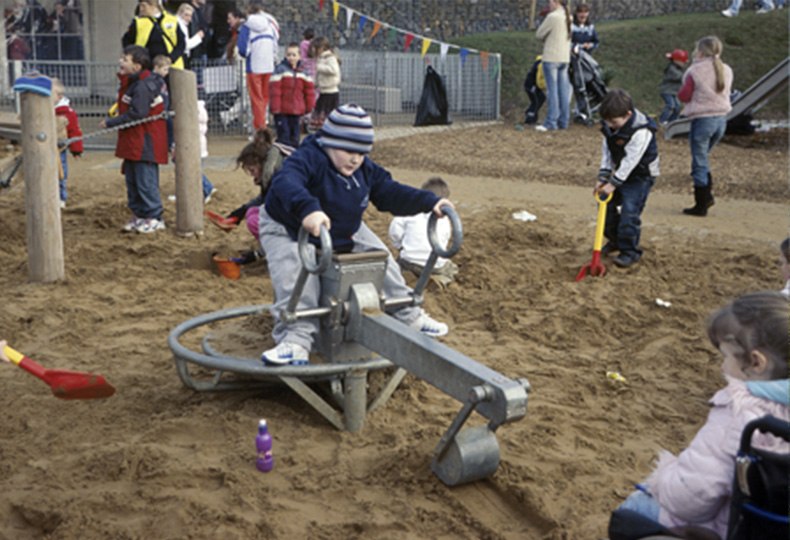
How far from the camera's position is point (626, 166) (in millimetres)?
7195

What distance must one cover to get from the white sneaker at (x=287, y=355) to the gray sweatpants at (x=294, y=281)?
0.03 metres

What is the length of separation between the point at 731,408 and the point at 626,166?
482 centimetres

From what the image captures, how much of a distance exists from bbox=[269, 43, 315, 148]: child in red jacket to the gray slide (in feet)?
16.1

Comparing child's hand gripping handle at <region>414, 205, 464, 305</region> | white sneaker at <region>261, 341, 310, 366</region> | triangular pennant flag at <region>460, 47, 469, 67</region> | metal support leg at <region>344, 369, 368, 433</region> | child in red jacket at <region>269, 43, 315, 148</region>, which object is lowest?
metal support leg at <region>344, 369, 368, 433</region>

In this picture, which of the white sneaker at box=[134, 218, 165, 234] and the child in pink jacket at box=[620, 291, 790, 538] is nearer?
the child in pink jacket at box=[620, 291, 790, 538]

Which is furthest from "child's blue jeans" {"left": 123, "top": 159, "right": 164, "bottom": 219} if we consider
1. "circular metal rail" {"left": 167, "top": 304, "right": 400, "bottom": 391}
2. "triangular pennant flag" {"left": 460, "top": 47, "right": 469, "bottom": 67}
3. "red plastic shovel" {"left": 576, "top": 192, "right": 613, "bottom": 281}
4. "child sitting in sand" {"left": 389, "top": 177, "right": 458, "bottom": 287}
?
"triangular pennant flag" {"left": 460, "top": 47, "right": 469, "bottom": 67}

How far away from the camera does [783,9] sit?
73.3 feet

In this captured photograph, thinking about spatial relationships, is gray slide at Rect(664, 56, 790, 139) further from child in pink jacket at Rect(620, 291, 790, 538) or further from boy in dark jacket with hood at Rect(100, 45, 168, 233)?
child in pink jacket at Rect(620, 291, 790, 538)

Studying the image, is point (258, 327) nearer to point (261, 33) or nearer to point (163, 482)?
point (163, 482)

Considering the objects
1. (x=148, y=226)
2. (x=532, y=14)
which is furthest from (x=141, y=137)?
(x=532, y=14)

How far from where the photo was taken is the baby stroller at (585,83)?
52.1 feet

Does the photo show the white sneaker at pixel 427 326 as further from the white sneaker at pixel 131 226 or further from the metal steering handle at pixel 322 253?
the white sneaker at pixel 131 226

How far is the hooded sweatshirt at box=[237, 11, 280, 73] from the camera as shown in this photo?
44.1 ft

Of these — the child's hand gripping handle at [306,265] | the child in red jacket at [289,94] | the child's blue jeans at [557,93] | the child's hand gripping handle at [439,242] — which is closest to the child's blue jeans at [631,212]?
the child's hand gripping handle at [439,242]
